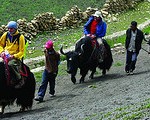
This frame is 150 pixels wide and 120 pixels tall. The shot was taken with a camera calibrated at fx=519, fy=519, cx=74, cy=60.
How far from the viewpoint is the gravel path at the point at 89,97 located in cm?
962

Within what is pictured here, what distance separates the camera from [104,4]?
31734 mm

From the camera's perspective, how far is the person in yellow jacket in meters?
10.9

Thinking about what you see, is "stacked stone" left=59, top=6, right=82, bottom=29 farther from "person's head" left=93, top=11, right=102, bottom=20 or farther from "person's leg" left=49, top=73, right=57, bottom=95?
"person's leg" left=49, top=73, right=57, bottom=95

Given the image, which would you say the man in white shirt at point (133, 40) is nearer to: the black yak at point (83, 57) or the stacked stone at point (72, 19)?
the black yak at point (83, 57)

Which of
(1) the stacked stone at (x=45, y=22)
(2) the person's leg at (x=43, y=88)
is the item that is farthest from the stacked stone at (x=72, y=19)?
(2) the person's leg at (x=43, y=88)

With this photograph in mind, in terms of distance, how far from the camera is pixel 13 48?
1112 cm

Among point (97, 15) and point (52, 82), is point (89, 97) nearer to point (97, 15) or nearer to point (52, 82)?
point (52, 82)

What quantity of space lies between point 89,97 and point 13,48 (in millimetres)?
2216

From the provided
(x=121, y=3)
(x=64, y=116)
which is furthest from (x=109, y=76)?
(x=121, y=3)

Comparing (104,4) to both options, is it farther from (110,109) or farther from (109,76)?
(110,109)

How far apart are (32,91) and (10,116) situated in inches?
35.4

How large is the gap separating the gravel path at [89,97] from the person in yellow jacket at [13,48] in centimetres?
105

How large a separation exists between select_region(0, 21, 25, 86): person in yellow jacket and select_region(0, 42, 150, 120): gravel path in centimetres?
105

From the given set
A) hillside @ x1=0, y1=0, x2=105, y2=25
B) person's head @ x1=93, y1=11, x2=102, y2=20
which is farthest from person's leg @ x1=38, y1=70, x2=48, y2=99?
hillside @ x1=0, y1=0, x2=105, y2=25
